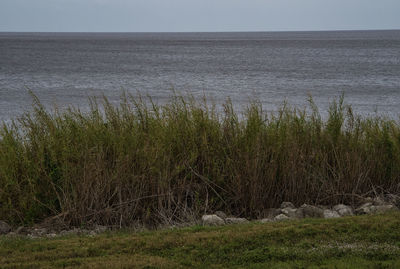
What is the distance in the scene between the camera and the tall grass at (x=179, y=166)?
755cm

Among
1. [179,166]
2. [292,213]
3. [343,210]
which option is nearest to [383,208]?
[343,210]

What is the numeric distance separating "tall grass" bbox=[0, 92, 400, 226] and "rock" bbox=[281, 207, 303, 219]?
50cm

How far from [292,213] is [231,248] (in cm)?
207

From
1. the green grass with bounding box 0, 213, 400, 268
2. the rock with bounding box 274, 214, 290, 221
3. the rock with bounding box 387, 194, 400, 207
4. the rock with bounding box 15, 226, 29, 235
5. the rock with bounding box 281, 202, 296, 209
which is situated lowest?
the rock with bounding box 15, 226, 29, 235

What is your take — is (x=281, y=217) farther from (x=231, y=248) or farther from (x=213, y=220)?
(x=231, y=248)

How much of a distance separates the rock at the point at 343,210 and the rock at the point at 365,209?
0.11 metres

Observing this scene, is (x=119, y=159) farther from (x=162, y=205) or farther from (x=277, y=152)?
(x=277, y=152)

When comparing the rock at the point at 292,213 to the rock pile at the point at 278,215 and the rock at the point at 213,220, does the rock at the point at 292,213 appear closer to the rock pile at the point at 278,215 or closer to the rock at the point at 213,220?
the rock pile at the point at 278,215

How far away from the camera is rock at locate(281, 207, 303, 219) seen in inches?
290

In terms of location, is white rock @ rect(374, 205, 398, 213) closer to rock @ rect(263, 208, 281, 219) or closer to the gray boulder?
the gray boulder

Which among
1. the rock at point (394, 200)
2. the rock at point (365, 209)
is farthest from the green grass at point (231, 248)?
the rock at point (394, 200)

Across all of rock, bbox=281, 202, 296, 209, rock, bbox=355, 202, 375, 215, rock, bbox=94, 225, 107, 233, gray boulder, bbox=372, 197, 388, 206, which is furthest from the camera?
gray boulder, bbox=372, 197, 388, 206

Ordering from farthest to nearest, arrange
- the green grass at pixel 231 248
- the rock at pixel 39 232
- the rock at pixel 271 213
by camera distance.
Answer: the rock at pixel 271 213 → the rock at pixel 39 232 → the green grass at pixel 231 248

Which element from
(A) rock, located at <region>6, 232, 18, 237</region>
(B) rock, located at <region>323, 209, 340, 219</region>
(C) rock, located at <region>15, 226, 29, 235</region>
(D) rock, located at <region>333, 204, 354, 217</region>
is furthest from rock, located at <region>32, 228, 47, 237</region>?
(D) rock, located at <region>333, 204, 354, 217</region>
